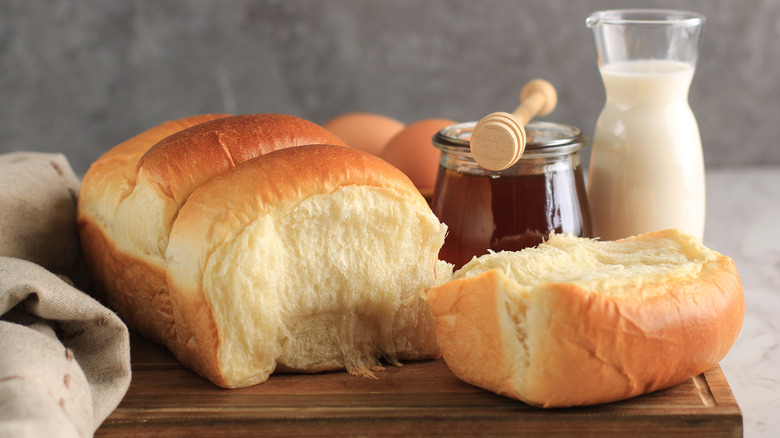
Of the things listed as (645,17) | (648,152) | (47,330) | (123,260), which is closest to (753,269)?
(648,152)

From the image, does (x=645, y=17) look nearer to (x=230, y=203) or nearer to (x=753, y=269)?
(x=753, y=269)

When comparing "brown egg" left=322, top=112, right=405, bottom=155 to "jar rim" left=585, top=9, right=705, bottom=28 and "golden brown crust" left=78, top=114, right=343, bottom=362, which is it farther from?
"jar rim" left=585, top=9, right=705, bottom=28

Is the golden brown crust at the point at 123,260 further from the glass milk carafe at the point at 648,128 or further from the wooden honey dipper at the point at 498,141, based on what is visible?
the glass milk carafe at the point at 648,128

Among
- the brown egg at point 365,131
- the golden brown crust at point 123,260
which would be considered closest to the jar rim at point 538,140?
the brown egg at point 365,131

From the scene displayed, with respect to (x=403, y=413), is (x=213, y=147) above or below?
above

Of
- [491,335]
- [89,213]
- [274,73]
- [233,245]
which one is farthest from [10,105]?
[491,335]

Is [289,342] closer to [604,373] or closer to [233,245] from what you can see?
[233,245]
